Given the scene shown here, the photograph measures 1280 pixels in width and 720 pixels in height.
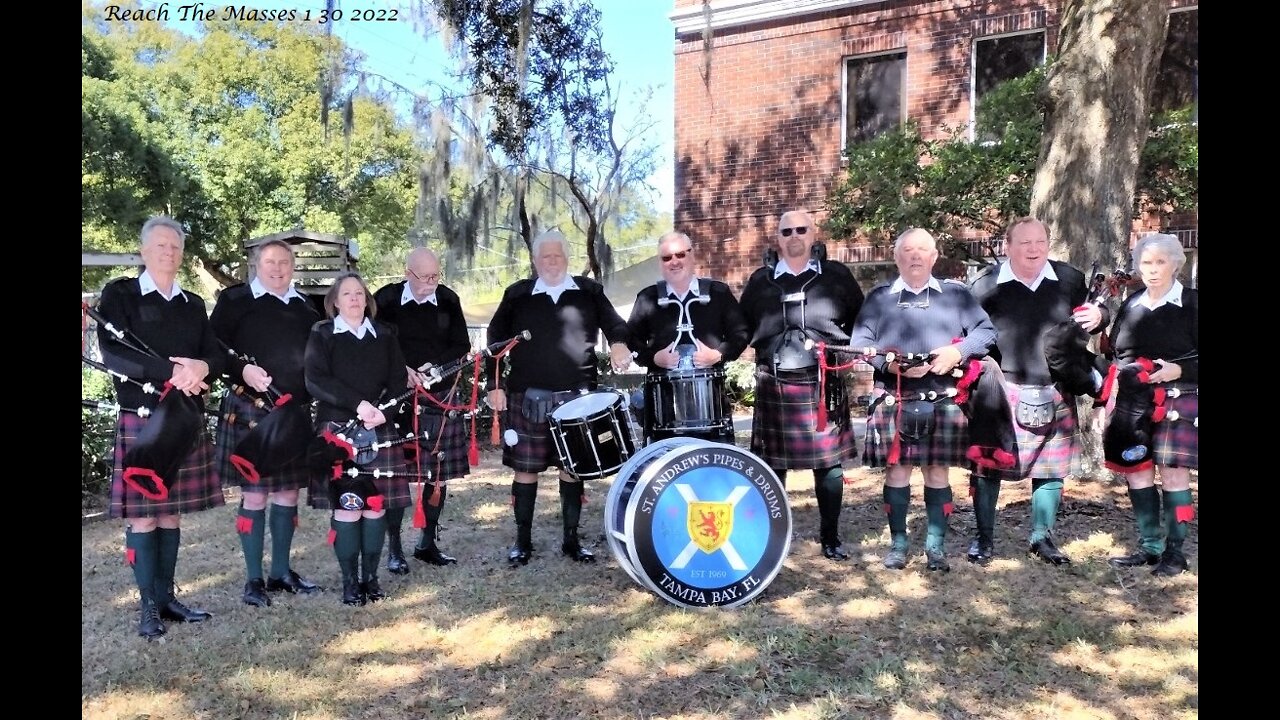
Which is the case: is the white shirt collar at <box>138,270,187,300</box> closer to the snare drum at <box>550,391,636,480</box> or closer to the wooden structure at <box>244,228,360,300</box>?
the snare drum at <box>550,391,636,480</box>

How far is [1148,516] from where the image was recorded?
4785mm

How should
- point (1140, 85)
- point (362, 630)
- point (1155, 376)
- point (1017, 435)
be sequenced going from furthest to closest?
1. point (1140, 85)
2. point (1017, 435)
3. point (1155, 376)
4. point (362, 630)

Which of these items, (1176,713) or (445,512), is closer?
(1176,713)

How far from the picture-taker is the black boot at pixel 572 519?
Result: 518 centimetres

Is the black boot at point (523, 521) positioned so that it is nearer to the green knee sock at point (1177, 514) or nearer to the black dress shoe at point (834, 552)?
the black dress shoe at point (834, 552)

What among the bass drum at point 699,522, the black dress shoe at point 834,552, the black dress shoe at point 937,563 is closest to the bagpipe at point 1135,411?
the black dress shoe at point 937,563

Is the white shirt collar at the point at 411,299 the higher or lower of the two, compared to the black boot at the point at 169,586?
higher

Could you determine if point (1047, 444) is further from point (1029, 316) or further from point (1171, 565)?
point (1171, 565)

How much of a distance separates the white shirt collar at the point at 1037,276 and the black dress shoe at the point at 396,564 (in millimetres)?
3446

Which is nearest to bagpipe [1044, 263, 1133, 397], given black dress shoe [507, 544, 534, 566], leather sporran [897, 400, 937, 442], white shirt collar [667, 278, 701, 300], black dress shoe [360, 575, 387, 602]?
leather sporran [897, 400, 937, 442]
